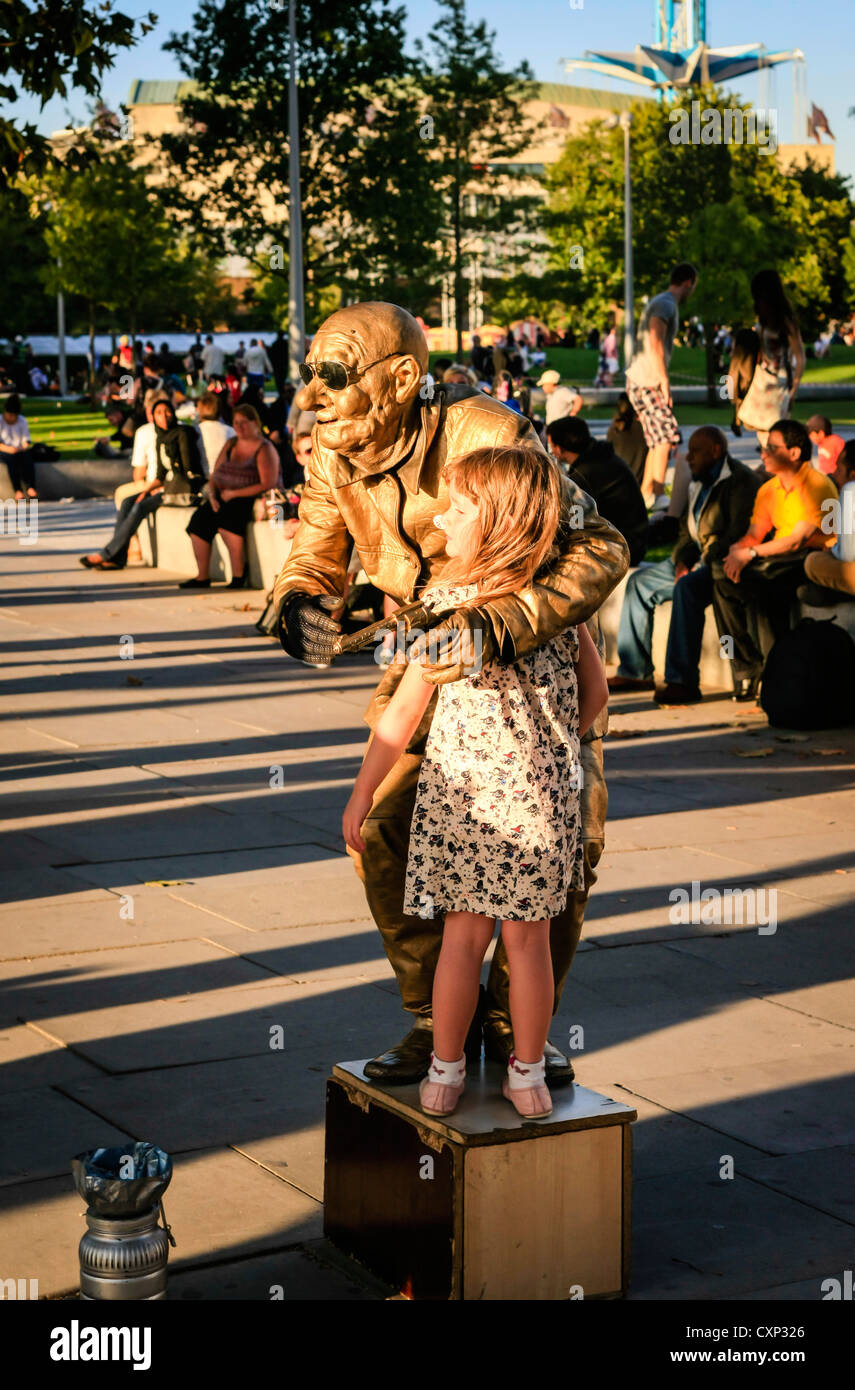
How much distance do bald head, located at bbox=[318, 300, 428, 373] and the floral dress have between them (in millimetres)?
694

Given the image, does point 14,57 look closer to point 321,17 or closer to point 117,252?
point 321,17

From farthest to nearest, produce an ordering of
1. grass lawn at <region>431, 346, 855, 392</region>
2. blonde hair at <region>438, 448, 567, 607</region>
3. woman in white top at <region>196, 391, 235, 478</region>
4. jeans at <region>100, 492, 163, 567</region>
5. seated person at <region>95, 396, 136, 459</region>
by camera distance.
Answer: grass lawn at <region>431, 346, 855, 392</region> → seated person at <region>95, 396, 136, 459</region> → woman in white top at <region>196, 391, 235, 478</region> → jeans at <region>100, 492, 163, 567</region> → blonde hair at <region>438, 448, 567, 607</region>

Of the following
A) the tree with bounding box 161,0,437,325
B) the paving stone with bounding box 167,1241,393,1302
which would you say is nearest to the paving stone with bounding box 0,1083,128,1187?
the paving stone with bounding box 167,1241,393,1302

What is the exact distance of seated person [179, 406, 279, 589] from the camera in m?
16.1

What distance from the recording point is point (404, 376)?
162 inches

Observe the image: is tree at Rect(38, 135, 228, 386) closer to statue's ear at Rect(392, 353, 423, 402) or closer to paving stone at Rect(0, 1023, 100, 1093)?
paving stone at Rect(0, 1023, 100, 1093)

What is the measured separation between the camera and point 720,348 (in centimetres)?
4419

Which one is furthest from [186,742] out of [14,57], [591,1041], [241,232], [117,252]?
[117,252]

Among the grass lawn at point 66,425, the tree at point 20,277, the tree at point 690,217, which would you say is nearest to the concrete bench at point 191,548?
the grass lawn at point 66,425

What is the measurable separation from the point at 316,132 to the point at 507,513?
3586cm

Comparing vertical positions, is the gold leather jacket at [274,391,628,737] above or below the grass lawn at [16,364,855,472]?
below

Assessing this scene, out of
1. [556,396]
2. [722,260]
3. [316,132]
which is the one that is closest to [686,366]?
[722,260]

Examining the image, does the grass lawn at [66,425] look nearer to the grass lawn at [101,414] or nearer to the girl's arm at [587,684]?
the grass lawn at [101,414]
